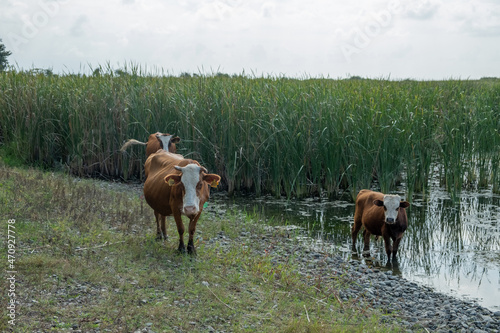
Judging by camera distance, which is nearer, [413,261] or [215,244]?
[215,244]

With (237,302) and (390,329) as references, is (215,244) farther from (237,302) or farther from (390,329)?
(390,329)

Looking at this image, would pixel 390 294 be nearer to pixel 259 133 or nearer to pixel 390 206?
pixel 390 206

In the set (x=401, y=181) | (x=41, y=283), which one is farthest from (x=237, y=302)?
(x=401, y=181)

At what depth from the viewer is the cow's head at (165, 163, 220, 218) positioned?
215 inches

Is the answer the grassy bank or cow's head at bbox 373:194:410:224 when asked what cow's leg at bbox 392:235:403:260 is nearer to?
cow's head at bbox 373:194:410:224

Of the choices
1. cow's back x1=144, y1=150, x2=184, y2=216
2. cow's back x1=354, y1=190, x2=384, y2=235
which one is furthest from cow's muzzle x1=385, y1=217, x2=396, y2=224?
cow's back x1=144, y1=150, x2=184, y2=216

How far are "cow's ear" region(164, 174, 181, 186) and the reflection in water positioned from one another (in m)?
2.94

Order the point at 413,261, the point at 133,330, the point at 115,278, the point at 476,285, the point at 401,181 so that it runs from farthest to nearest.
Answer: the point at 401,181, the point at 413,261, the point at 476,285, the point at 115,278, the point at 133,330

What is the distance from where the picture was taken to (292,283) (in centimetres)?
558

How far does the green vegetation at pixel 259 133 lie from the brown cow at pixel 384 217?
2248 millimetres

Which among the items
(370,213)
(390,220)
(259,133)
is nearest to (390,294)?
(390,220)

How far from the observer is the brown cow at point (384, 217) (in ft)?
22.3

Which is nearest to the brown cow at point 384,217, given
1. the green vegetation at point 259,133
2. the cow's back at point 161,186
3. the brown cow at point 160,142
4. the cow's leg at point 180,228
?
the green vegetation at point 259,133

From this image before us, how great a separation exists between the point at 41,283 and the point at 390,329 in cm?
329
